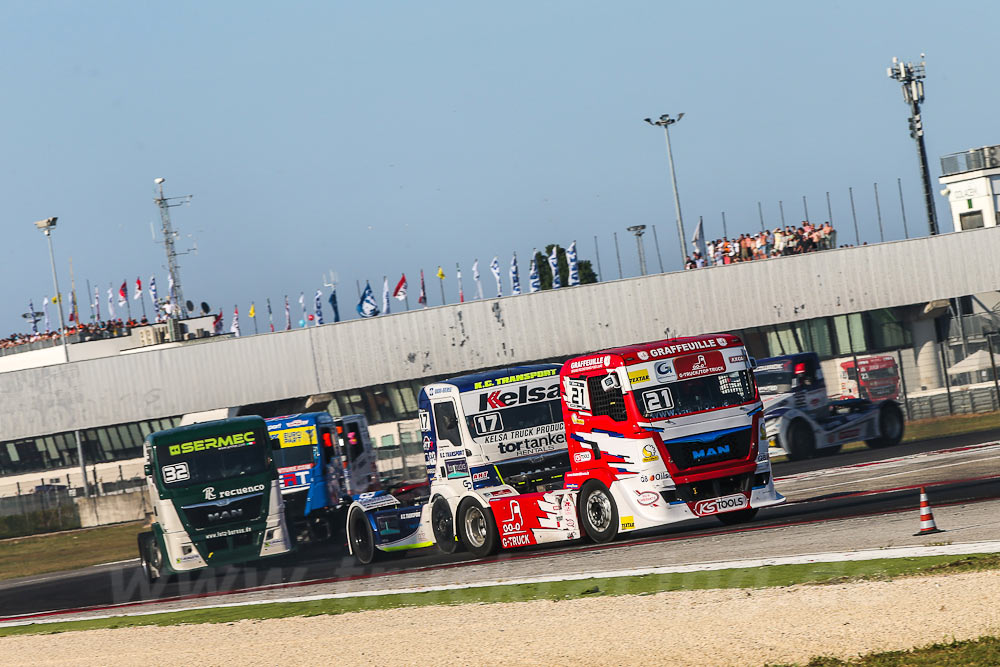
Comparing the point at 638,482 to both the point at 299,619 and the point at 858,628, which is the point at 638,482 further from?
the point at 858,628

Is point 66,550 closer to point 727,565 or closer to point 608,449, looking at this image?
point 608,449

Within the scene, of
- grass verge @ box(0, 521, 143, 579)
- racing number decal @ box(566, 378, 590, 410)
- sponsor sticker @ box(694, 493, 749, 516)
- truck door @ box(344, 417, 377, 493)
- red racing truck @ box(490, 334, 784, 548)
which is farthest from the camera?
grass verge @ box(0, 521, 143, 579)

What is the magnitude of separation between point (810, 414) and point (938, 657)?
22182 millimetres

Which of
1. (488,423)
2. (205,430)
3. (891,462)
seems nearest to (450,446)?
(488,423)

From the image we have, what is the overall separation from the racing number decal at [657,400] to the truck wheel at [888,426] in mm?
16226

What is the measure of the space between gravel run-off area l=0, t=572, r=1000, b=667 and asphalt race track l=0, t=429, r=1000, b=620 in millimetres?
4387

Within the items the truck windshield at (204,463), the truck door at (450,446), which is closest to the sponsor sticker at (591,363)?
the truck door at (450,446)

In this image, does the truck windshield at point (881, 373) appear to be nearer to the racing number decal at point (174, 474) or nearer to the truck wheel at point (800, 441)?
the truck wheel at point (800, 441)

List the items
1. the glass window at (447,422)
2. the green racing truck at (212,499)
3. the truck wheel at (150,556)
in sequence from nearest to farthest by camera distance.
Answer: the glass window at (447,422), the green racing truck at (212,499), the truck wheel at (150,556)

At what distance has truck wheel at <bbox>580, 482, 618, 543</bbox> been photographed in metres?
16.5

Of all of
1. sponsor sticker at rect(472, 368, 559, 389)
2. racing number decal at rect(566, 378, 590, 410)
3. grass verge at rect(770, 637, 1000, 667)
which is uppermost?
sponsor sticker at rect(472, 368, 559, 389)

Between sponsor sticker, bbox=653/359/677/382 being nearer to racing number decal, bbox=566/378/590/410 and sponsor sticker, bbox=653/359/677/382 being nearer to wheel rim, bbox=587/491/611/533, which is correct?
racing number decal, bbox=566/378/590/410

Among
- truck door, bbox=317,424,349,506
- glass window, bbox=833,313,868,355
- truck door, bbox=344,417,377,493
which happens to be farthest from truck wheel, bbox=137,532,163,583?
glass window, bbox=833,313,868,355

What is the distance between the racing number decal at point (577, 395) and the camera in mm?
16953
